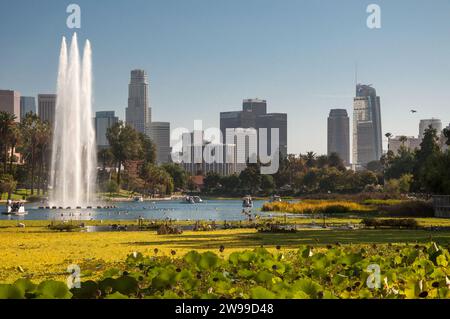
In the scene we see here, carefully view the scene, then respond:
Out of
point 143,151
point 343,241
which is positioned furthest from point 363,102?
point 343,241

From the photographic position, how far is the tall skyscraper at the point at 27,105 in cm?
12634

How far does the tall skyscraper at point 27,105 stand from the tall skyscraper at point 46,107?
2.05m

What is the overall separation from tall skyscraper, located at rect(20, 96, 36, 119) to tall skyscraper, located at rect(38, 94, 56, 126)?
2.05 meters

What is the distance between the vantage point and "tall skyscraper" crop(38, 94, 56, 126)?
373 feet

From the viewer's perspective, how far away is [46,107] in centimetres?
12319

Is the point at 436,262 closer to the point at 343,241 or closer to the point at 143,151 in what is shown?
the point at 343,241

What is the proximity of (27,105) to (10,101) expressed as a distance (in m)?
14.2

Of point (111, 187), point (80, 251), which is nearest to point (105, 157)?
point (111, 187)

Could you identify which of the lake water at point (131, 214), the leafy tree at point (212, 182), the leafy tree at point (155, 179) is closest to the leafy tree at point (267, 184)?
the leafy tree at point (212, 182)

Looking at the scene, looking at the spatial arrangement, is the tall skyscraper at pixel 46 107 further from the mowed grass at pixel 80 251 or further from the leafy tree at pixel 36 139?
the mowed grass at pixel 80 251

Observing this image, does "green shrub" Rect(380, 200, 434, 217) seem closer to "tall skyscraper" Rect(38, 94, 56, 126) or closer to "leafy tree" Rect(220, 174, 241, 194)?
"tall skyscraper" Rect(38, 94, 56, 126)

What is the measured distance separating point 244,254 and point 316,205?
59427 millimetres

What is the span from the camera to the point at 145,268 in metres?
16.1
